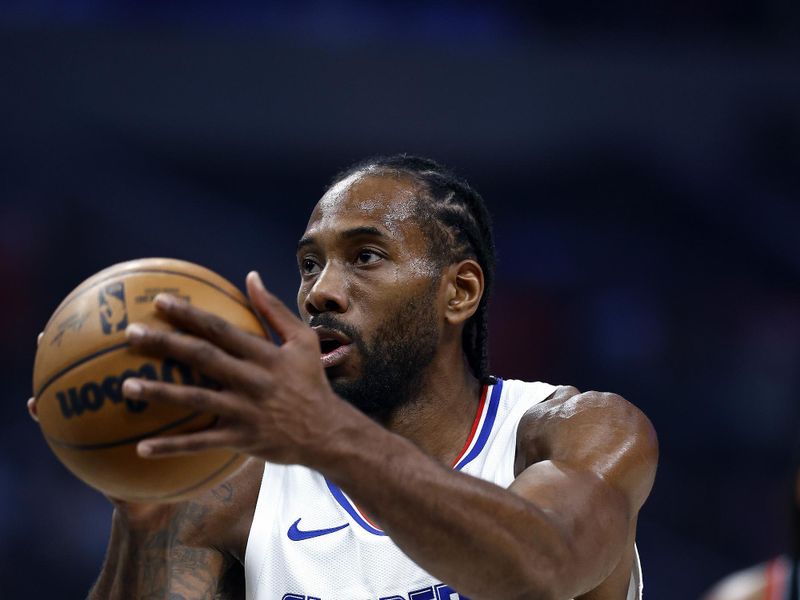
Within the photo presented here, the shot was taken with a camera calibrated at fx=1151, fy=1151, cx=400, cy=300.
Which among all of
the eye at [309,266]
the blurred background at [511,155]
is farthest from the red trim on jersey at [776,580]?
the blurred background at [511,155]

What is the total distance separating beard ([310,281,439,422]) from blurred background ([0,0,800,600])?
6.03 m

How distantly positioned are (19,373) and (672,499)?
5.21 meters

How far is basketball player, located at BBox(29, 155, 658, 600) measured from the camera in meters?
2.16

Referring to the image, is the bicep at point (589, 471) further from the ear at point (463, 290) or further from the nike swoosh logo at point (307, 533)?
the nike swoosh logo at point (307, 533)

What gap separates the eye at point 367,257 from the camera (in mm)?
3488

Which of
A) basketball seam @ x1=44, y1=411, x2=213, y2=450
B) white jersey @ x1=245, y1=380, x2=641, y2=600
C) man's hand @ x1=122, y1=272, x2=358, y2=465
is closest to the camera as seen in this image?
man's hand @ x1=122, y1=272, x2=358, y2=465

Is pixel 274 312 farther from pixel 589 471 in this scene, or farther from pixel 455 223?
pixel 455 223

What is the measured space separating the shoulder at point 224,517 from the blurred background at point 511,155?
618 cm

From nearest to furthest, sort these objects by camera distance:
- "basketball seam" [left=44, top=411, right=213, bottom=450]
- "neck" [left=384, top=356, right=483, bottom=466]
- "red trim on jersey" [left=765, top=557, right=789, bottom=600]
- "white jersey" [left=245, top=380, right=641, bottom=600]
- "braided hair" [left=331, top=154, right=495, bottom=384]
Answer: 1. "basketball seam" [left=44, top=411, right=213, bottom=450]
2. "white jersey" [left=245, top=380, right=641, bottom=600]
3. "neck" [left=384, top=356, right=483, bottom=466]
4. "braided hair" [left=331, top=154, right=495, bottom=384]
5. "red trim on jersey" [left=765, top=557, right=789, bottom=600]

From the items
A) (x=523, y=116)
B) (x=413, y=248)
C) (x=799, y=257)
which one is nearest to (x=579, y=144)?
(x=523, y=116)

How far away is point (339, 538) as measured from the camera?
10.9 ft

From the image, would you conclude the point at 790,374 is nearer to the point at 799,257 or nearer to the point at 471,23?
the point at 799,257

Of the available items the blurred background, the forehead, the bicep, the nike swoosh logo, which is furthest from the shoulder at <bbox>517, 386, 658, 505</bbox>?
the blurred background

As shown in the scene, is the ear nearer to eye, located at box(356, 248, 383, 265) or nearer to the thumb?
eye, located at box(356, 248, 383, 265)
